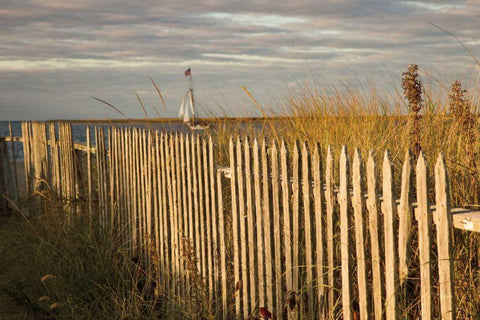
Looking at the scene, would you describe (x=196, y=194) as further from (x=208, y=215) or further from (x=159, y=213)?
(x=159, y=213)

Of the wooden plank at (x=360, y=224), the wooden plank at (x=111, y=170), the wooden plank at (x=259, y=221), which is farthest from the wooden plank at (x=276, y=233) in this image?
the wooden plank at (x=111, y=170)

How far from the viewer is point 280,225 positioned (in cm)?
341

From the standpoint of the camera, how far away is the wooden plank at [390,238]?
2.46 meters

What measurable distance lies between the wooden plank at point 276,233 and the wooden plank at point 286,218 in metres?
0.05

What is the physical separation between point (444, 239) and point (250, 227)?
5.42ft

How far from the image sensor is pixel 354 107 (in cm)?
631

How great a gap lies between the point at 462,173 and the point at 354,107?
2.93 meters

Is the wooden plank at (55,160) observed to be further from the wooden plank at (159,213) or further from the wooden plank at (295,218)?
the wooden plank at (295,218)

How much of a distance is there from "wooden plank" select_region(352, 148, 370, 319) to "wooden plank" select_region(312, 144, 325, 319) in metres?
A: 0.27

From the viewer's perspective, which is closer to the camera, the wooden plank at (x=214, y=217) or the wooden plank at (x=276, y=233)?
the wooden plank at (x=276, y=233)

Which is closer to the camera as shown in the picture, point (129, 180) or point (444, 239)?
point (444, 239)

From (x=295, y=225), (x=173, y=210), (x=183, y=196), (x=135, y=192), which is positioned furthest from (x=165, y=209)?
(x=295, y=225)

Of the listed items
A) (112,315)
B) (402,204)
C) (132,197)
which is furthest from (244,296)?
(132,197)

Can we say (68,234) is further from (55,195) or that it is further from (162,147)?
(162,147)
